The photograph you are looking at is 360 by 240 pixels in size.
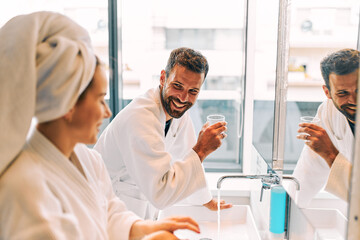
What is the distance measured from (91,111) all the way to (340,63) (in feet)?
1.87

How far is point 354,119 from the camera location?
0.73m

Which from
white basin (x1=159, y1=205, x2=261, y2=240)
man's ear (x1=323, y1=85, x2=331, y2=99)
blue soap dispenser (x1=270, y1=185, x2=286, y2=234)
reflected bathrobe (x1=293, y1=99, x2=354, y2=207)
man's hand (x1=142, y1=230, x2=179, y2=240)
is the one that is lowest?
white basin (x1=159, y1=205, x2=261, y2=240)

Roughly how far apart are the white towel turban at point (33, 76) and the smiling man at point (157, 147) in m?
0.58

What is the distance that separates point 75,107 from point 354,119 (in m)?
0.57

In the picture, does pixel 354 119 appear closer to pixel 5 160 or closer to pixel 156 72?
pixel 5 160

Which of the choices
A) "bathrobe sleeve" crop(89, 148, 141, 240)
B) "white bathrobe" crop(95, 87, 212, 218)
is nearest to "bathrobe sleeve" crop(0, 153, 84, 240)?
"bathrobe sleeve" crop(89, 148, 141, 240)

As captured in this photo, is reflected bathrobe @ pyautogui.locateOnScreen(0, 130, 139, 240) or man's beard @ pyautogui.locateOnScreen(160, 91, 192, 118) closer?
reflected bathrobe @ pyautogui.locateOnScreen(0, 130, 139, 240)

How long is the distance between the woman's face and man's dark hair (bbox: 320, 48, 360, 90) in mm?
525

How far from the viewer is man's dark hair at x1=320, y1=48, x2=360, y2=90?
75 centimetres

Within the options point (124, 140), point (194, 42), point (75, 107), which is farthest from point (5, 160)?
point (194, 42)

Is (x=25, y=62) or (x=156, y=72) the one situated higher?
(x=25, y=62)

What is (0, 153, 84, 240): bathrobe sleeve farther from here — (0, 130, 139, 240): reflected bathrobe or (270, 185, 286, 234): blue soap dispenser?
(270, 185, 286, 234): blue soap dispenser

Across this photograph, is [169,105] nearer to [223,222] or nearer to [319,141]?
[319,141]

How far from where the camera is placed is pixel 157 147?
1284 millimetres
